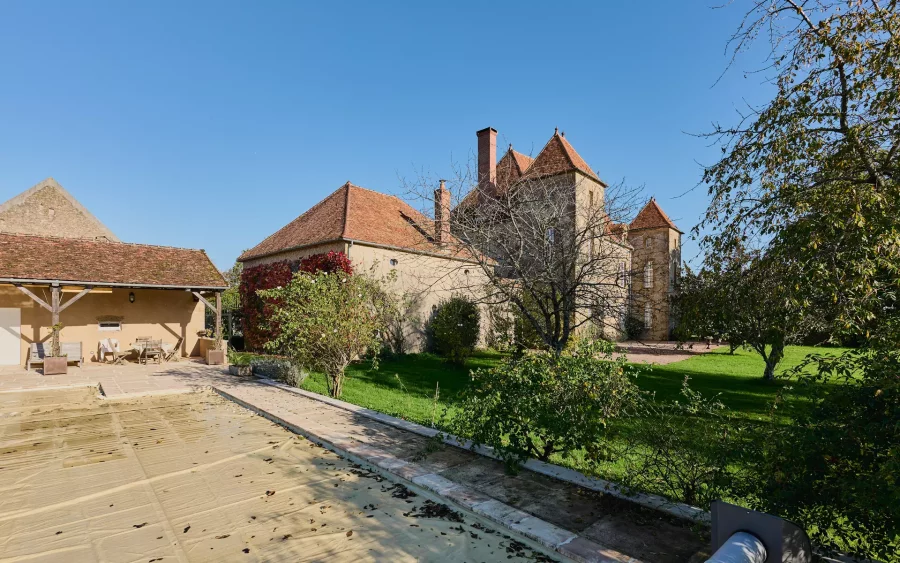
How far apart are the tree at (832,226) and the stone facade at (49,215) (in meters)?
30.5

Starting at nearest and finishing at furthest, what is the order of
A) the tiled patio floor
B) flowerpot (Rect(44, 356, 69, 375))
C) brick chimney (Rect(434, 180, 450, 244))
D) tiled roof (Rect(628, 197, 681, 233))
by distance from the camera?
brick chimney (Rect(434, 180, 450, 244)), the tiled patio floor, flowerpot (Rect(44, 356, 69, 375)), tiled roof (Rect(628, 197, 681, 233))

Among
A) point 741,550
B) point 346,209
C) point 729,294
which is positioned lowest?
point 741,550

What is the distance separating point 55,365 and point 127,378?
2609 millimetres

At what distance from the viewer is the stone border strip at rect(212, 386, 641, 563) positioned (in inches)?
137

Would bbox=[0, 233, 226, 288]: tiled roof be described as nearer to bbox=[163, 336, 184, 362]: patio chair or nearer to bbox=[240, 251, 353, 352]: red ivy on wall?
bbox=[240, 251, 353, 352]: red ivy on wall

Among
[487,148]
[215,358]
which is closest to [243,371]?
[215,358]

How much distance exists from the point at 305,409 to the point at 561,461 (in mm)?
5300

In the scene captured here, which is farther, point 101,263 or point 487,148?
point 487,148

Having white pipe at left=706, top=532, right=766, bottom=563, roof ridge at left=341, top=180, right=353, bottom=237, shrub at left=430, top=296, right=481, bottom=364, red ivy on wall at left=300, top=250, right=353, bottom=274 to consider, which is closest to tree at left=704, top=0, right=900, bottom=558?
white pipe at left=706, top=532, right=766, bottom=563

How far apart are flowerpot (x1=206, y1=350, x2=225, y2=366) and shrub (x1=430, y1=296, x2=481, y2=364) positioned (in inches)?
322

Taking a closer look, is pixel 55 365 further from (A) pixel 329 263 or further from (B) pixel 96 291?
(A) pixel 329 263

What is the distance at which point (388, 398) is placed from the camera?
10.6m

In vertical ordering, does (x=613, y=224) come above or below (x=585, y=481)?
above

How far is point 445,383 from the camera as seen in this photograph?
12.9 m
